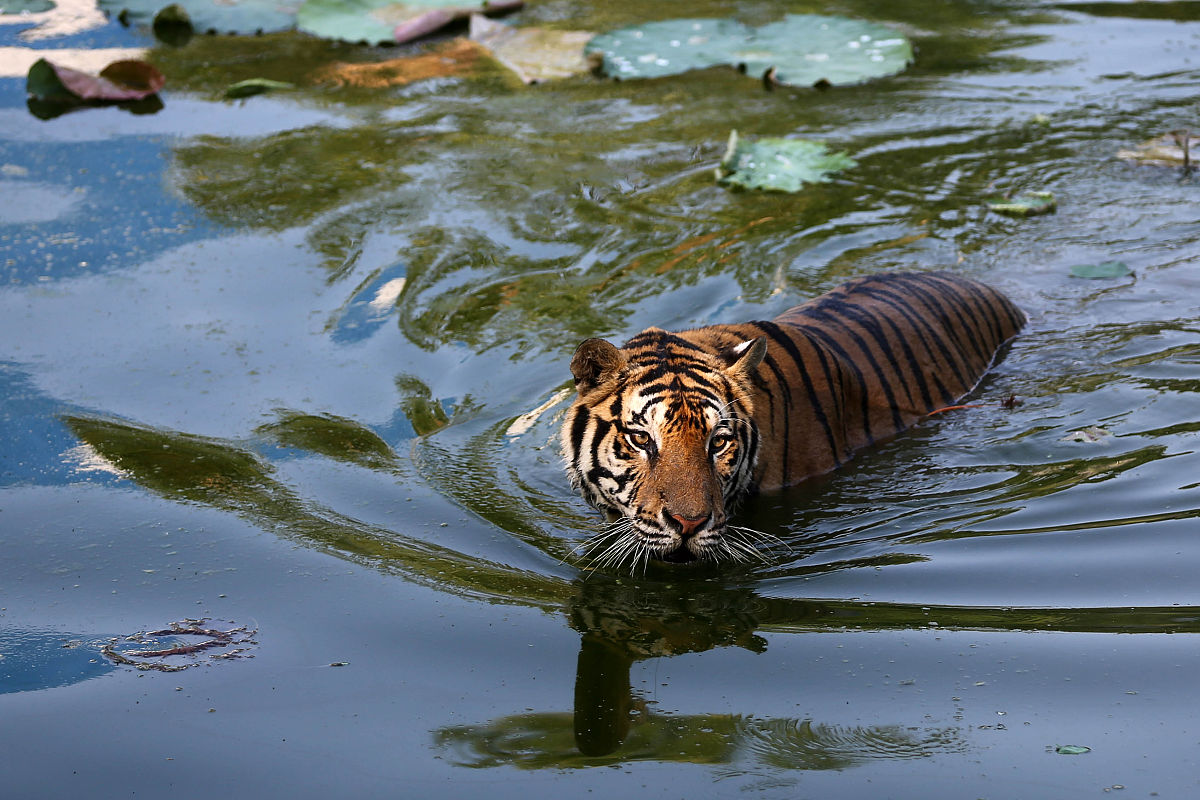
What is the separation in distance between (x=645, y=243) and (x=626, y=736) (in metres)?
3.25

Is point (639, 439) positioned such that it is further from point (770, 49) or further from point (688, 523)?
point (770, 49)

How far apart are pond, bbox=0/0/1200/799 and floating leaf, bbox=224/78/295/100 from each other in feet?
0.54

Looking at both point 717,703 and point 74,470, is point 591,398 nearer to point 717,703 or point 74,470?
point 717,703

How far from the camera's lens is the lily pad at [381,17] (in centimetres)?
792

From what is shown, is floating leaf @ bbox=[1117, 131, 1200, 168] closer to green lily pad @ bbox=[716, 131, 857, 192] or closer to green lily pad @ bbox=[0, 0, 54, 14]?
green lily pad @ bbox=[716, 131, 857, 192]

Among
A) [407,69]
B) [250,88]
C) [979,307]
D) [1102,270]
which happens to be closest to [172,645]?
[979,307]

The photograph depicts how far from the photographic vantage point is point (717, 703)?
A: 8.32 feet

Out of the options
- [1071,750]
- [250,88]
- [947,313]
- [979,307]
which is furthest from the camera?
[250,88]

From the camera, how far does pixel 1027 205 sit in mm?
5633

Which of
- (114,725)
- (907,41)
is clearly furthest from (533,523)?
(907,41)

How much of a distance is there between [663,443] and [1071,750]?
125cm

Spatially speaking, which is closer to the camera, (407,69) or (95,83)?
(95,83)

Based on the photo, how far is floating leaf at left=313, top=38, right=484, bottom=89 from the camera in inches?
288

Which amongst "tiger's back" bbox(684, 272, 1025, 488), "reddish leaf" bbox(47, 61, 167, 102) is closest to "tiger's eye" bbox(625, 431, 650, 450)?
"tiger's back" bbox(684, 272, 1025, 488)
